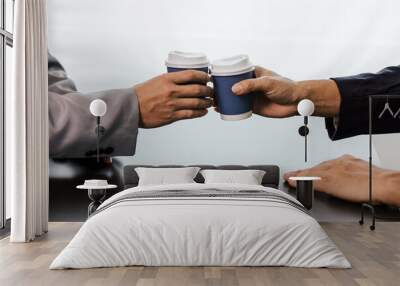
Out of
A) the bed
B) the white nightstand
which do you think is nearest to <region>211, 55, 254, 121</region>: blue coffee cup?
the white nightstand

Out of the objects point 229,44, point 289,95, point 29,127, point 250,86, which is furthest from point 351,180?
point 29,127

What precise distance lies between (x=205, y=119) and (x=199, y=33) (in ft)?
3.34

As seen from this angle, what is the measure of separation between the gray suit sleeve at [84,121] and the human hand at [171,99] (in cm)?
13

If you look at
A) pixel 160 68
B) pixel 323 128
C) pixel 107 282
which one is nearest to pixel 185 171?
pixel 160 68

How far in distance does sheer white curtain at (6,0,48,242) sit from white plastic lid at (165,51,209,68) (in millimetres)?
1341

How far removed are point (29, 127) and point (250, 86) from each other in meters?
2.33

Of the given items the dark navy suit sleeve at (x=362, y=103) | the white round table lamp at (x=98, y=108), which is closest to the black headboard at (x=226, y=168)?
the white round table lamp at (x=98, y=108)

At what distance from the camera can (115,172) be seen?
22.6 feet

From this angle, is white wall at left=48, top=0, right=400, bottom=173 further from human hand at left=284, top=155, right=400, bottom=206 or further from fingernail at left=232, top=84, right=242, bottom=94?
fingernail at left=232, top=84, right=242, bottom=94

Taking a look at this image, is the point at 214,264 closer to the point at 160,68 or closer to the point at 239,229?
the point at 239,229

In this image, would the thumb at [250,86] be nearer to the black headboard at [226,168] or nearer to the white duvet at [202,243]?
the black headboard at [226,168]

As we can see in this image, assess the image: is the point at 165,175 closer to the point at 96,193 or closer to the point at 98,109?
the point at 96,193

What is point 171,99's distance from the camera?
674 centimetres

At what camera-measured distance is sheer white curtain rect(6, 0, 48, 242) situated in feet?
18.1
